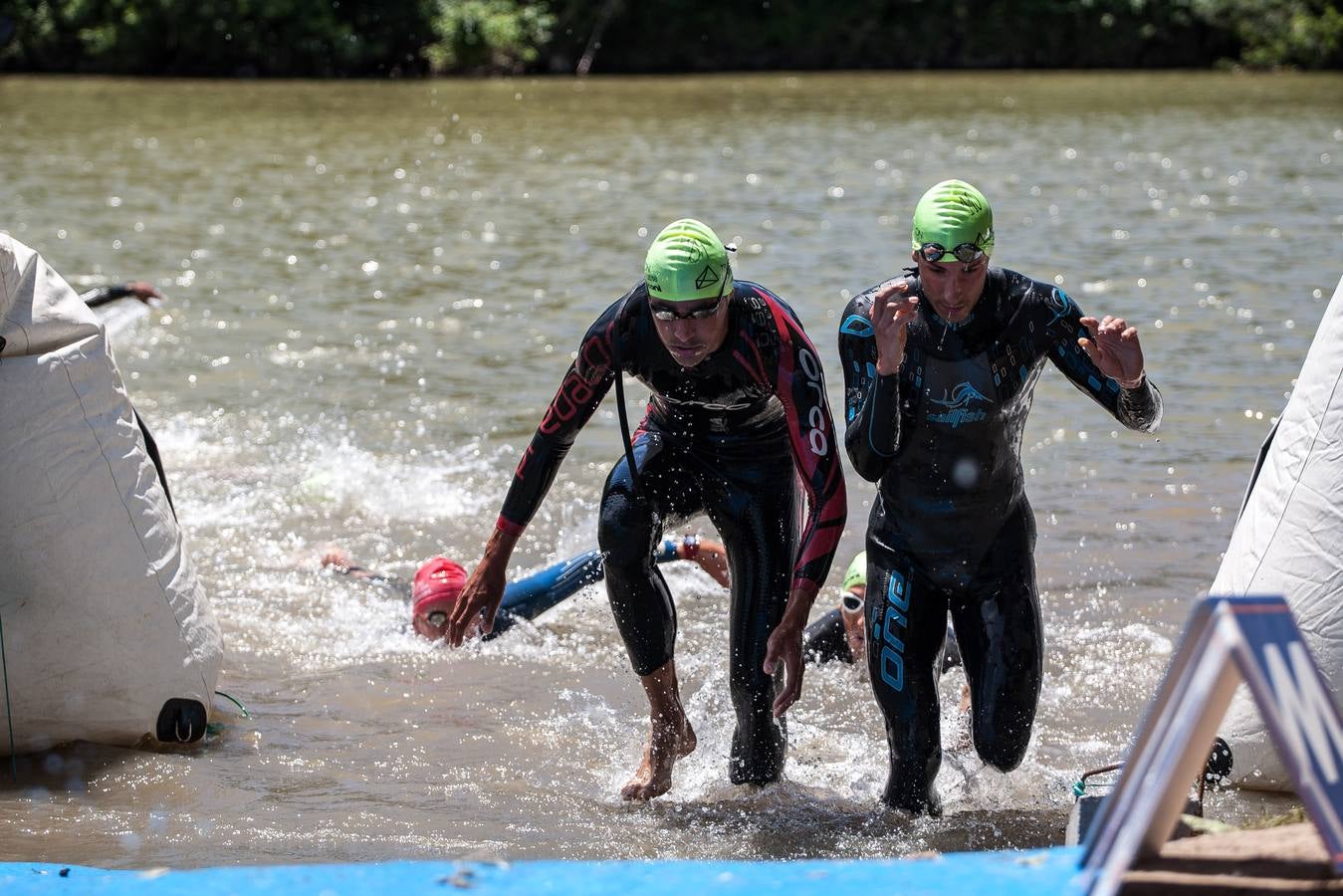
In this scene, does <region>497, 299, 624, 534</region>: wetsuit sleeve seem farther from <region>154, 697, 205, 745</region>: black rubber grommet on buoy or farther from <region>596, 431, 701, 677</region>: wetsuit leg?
<region>154, 697, 205, 745</region>: black rubber grommet on buoy

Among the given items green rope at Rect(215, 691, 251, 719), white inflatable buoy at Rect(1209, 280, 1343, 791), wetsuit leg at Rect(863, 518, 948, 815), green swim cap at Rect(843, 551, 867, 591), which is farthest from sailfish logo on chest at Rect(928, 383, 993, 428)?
green rope at Rect(215, 691, 251, 719)

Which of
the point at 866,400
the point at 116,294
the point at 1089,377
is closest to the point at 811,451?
the point at 866,400

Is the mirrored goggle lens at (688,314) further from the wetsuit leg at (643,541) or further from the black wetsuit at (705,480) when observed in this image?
the wetsuit leg at (643,541)

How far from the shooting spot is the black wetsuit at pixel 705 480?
5367 millimetres

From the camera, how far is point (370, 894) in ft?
10.8

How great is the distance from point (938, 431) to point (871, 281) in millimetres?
10679

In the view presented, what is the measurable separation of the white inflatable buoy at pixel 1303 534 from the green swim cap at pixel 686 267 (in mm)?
1950

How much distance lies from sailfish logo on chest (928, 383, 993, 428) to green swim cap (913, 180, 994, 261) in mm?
415

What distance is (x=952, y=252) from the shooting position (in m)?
4.81

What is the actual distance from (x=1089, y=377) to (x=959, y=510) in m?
0.57

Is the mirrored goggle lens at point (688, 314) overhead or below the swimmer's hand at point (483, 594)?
overhead

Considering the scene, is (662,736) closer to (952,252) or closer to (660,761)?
(660,761)

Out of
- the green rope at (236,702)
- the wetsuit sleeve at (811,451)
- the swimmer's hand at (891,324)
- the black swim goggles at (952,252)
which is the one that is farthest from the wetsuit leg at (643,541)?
the green rope at (236,702)

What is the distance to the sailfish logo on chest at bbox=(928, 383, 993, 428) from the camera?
4.95 m
